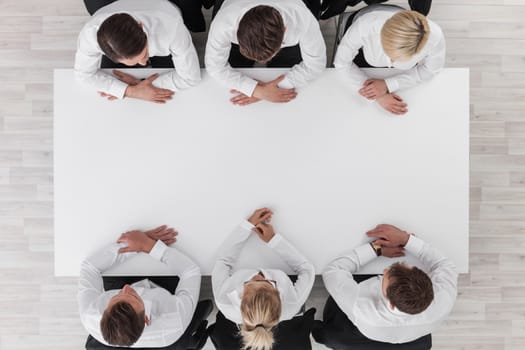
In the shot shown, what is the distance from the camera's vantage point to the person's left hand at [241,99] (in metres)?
1.73

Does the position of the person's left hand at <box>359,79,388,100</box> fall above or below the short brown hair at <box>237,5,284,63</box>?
below

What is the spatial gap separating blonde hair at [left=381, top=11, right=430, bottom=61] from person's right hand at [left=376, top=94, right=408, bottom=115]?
219 millimetres

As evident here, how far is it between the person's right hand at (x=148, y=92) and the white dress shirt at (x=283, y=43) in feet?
0.66

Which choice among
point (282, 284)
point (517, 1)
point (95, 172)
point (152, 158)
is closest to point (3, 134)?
point (95, 172)

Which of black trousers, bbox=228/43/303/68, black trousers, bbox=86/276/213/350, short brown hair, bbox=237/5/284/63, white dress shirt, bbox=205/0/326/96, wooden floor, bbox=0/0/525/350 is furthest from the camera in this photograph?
wooden floor, bbox=0/0/525/350

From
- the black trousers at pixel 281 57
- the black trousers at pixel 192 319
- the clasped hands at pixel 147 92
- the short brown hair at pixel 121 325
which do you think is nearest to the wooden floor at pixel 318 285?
the black trousers at pixel 281 57

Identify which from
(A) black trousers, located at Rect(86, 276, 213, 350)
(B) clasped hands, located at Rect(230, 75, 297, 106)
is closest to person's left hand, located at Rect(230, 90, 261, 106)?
(B) clasped hands, located at Rect(230, 75, 297, 106)

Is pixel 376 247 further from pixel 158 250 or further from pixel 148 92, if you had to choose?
pixel 148 92

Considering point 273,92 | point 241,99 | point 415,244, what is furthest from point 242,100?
point 415,244

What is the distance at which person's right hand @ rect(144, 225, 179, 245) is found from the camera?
1.73 metres

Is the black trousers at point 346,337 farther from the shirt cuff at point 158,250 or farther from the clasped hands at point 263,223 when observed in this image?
the shirt cuff at point 158,250

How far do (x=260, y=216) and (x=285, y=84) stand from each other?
1.76ft

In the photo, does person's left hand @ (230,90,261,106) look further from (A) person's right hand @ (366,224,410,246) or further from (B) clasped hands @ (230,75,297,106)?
(A) person's right hand @ (366,224,410,246)

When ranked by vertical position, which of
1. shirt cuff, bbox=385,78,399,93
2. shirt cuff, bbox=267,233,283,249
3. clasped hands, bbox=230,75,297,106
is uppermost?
shirt cuff, bbox=385,78,399,93
